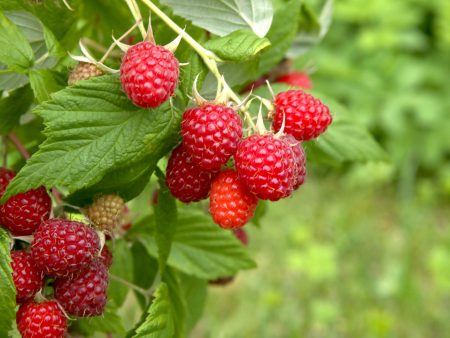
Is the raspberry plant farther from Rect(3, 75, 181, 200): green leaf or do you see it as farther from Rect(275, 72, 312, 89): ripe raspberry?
Rect(275, 72, 312, 89): ripe raspberry

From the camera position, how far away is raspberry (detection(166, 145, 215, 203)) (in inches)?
39.3

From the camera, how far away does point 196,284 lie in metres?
1.61

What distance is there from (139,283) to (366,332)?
1557 mm

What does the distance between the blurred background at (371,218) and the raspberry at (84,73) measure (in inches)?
31.1

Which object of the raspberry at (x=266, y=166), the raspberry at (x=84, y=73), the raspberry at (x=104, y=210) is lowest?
the raspberry at (x=104, y=210)

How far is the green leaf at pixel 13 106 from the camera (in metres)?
1.12

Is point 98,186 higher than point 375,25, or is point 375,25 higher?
point 98,186

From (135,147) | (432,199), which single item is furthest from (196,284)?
(432,199)

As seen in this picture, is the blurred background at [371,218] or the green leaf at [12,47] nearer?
the green leaf at [12,47]

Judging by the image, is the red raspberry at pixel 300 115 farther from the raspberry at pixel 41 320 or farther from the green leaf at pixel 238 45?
the raspberry at pixel 41 320

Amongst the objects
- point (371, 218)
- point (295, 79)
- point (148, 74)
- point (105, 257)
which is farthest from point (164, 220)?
point (371, 218)

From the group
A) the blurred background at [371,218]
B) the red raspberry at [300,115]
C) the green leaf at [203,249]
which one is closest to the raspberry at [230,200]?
the red raspberry at [300,115]

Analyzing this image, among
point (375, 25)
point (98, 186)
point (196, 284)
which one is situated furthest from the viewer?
point (375, 25)

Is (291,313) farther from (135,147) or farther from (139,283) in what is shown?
(135,147)
